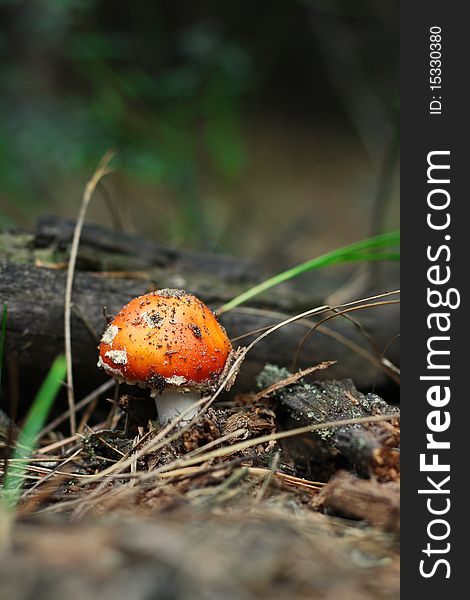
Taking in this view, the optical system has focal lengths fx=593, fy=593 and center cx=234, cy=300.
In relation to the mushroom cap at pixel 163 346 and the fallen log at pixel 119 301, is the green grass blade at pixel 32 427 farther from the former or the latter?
the fallen log at pixel 119 301

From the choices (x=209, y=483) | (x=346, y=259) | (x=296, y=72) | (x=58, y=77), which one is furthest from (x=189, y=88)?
(x=296, y=72)

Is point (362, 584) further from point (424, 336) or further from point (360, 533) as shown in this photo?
point (424, 336)

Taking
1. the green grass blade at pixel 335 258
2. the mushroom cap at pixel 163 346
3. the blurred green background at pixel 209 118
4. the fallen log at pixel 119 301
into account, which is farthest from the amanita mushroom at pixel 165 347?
the blurred green background at pixel 209 118

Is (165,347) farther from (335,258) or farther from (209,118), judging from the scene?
(209,118)

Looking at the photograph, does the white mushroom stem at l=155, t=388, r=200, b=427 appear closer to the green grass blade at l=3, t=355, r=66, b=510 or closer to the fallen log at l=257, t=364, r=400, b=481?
the fallen log at l=257, t=364, r=400, b=481

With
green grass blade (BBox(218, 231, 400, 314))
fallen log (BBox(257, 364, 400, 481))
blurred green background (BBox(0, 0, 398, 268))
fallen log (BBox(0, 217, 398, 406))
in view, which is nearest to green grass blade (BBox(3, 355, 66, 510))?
fallen log (BBox(0, 217, 398, 406))

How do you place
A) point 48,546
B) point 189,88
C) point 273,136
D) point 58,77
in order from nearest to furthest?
point 48,546, point 189,88, point 58,77, point 273,136
